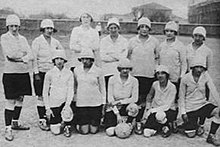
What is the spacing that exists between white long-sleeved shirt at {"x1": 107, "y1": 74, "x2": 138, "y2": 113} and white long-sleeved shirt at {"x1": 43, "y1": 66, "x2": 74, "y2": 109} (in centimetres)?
23

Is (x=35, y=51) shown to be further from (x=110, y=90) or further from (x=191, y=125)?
(x=191, y=125)

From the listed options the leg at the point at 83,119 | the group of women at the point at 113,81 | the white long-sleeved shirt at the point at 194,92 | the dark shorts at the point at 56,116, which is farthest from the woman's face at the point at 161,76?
the dark shorts at the point at 56,116

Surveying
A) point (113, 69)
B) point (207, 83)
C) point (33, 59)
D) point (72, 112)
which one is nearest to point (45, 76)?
point (33, 59)

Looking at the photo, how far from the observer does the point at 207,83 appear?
187 cm

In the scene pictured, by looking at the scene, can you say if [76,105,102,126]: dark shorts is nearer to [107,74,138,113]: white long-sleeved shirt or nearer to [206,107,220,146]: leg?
[107,74,138,113]: white long-sleeved shirt

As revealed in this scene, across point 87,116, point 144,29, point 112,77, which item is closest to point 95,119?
point 87,116

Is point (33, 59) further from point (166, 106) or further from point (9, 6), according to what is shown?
point (166, 106)

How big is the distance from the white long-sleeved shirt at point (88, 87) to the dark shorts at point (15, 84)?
0.96 feet

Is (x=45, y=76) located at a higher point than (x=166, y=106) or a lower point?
higher

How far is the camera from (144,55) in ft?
6.48

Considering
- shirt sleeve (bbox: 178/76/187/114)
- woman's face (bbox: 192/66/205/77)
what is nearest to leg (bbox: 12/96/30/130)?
shirt sleeve (bbox: 178/76/187/114)

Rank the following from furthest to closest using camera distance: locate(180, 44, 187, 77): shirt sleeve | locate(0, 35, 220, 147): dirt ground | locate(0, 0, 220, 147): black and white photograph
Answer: locate(180, 44, 187, 77): shirt sleeve
locate(0, 0, 220, 147): black and white photograph
locate(0, 35, 220, 147): dirt ground

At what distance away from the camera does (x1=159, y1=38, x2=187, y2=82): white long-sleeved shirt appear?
1.95 meters

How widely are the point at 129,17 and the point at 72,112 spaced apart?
675 mm
